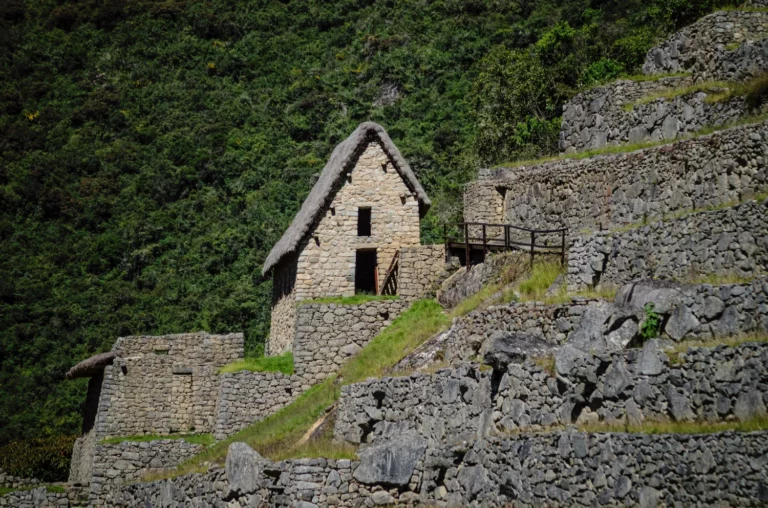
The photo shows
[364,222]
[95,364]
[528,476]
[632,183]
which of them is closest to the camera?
[528,476]

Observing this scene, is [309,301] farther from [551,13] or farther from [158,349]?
[551,13]

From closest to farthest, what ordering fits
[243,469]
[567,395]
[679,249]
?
[567,395], [679,249], [243,469]

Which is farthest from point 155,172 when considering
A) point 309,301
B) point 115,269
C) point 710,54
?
point 710,54

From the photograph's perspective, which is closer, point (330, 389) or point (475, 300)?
point (475, 300)

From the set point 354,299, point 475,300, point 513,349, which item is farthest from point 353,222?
point 513,349

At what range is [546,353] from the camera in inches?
776

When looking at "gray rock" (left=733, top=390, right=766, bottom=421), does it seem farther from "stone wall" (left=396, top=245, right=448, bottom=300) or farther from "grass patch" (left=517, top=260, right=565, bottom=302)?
"stone wall" (left=396, top=245, right=448, bottom=300)

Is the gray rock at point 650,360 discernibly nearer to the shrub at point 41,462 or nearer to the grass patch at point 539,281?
the grass patch at point 539,281

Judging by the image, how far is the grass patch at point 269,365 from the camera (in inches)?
1233

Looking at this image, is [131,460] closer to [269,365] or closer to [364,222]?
[269,365]

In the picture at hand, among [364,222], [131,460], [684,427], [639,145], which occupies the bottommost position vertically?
[131,460]

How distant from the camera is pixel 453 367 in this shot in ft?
71.0

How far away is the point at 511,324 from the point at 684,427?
7082 mm

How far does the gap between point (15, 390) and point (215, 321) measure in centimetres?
1049
